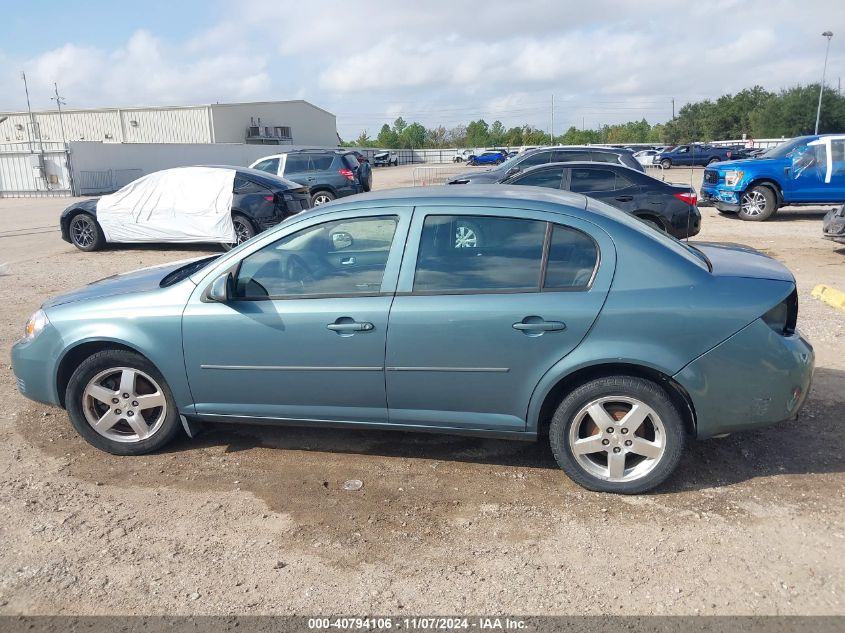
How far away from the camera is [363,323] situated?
3902 millimetres

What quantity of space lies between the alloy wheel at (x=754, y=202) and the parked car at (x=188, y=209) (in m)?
9.95

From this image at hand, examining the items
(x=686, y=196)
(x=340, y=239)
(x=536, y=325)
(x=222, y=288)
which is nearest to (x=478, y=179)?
(x=686, y=196)

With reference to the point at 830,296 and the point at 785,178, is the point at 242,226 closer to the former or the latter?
the point at 830,296

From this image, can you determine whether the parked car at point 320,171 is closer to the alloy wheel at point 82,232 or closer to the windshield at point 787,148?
the alloy wheel at point 82,232

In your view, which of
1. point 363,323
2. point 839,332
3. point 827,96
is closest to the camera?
point 363,323

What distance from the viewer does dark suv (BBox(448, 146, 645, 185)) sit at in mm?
13422

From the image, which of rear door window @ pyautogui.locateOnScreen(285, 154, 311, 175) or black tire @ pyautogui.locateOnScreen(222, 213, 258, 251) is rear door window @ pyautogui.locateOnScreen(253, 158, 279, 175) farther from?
black tire @ pyautogui.locateOnScreen(222, 213, 258, 251)

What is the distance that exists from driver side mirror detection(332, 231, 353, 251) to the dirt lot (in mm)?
1366

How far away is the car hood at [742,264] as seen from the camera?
12.6ft

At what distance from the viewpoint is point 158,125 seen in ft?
162

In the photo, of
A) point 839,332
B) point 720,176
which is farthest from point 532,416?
point 720,176

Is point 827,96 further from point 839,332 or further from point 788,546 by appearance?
point 788,546

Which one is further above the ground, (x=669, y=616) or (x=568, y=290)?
(x=568, y=290)

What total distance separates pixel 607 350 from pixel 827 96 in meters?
66.3
